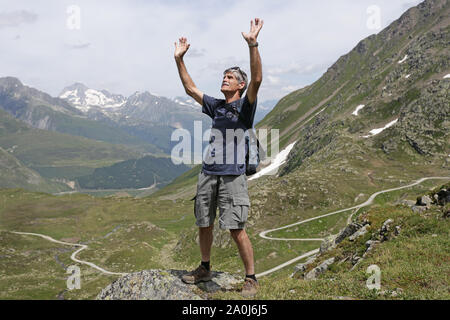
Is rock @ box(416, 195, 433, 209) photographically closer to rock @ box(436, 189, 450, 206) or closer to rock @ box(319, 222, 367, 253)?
rock @ box(436, 189, 450, 206)

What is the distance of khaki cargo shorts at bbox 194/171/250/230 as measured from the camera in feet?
30.5

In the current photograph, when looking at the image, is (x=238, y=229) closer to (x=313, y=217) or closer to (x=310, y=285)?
(x=310, y=285)

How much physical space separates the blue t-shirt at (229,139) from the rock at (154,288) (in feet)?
12.0

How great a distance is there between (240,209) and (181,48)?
5454 mm

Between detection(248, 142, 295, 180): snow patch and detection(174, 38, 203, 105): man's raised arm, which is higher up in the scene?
detection(248, 142, 295, 180): snow patch

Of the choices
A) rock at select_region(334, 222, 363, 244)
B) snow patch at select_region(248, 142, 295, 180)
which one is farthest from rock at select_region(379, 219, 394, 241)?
snow patch at select_region(248, 142, 295, 180)

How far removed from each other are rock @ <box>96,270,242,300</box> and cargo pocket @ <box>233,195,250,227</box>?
2651 millimetres

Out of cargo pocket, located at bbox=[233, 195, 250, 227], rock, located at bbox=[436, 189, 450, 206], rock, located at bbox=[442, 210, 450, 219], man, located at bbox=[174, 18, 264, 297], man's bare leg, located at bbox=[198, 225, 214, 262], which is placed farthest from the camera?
rock, located at bbox=[436, 189, 450, 206]

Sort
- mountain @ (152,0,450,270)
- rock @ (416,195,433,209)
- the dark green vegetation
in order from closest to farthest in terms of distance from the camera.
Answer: the dark green vegetation
rock @ (416,195,433,209)
mountain @ (152,0,450,270)

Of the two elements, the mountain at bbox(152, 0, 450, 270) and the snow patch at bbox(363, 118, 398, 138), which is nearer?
the mountain at bbox(152, 0, 450, 270)

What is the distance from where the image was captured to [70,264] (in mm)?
92750

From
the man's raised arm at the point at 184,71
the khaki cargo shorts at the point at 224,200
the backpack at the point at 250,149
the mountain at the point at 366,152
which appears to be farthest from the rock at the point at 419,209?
the mountain at the point at 366,152

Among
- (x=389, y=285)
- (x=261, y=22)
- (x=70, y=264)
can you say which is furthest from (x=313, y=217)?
(x=70, y=264)

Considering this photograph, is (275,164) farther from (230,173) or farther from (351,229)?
(230,173)
